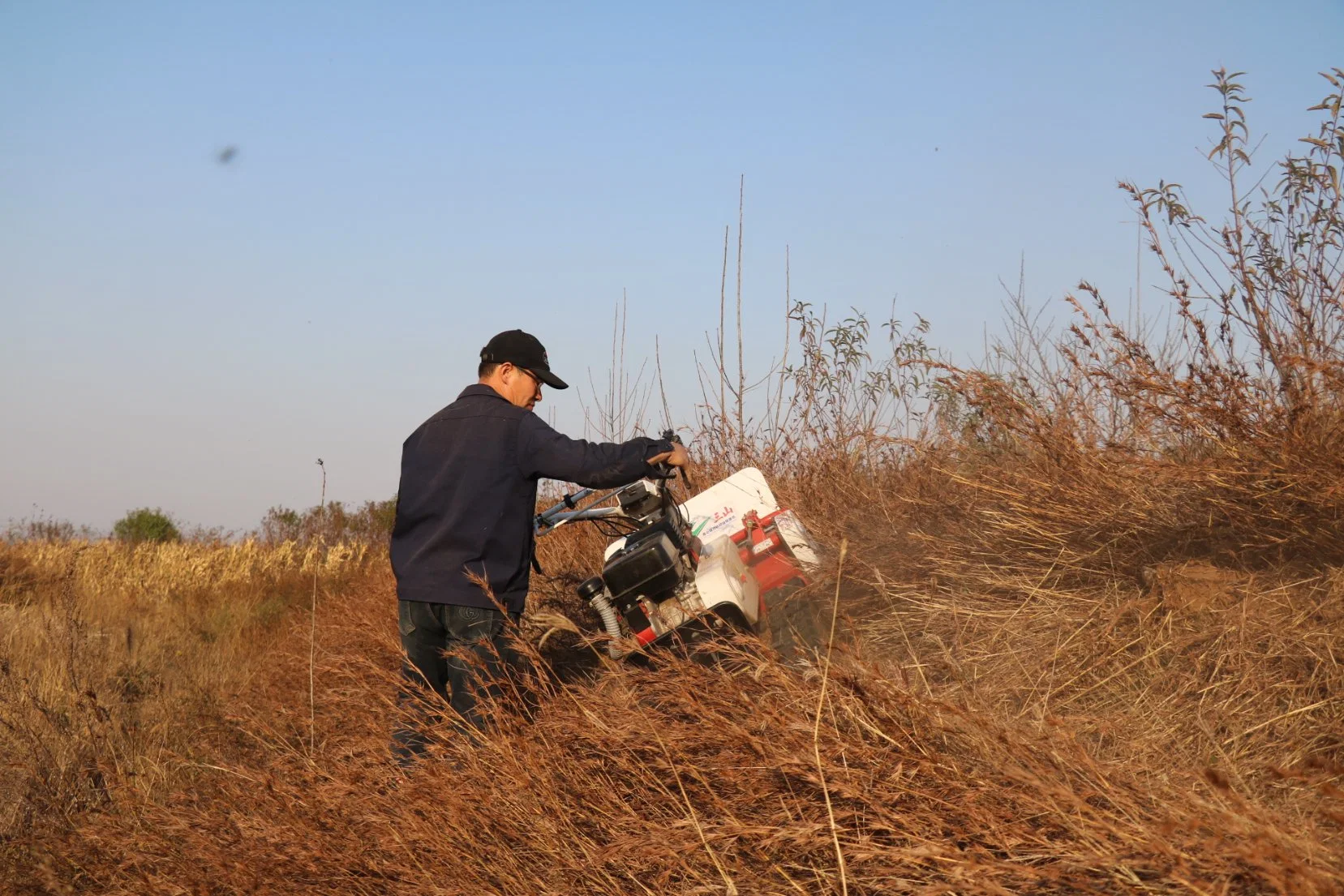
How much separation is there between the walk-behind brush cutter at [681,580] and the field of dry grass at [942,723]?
0.56ft

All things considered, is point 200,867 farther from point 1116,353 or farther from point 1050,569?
point 1116,353

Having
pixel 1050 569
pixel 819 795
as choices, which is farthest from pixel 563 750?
pixel 1050 569

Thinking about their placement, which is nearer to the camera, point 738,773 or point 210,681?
point 738,773

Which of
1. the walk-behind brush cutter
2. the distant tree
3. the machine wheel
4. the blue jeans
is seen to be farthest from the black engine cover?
the distant tree

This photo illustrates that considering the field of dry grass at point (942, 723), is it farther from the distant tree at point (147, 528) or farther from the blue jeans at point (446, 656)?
the distant tree at point (147, 528)

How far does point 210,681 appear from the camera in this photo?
7371 mm

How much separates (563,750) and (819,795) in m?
0.93

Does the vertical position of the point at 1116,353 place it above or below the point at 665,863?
above

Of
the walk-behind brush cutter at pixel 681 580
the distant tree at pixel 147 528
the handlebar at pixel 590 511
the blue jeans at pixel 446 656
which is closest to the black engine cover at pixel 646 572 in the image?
the walk-behind brush cutter at pixel 681 580

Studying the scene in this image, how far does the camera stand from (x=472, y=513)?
4.42m

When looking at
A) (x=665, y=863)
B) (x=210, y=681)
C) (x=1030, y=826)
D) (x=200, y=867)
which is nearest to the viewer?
(x=1030, y=826)

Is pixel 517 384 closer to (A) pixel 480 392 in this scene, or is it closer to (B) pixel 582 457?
(A) pixel 480 392

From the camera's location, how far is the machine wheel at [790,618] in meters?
5.02

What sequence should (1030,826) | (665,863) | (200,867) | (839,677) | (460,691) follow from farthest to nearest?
(460,691) < (200,867) < (839,677) < (665,863) < (1030,826)
